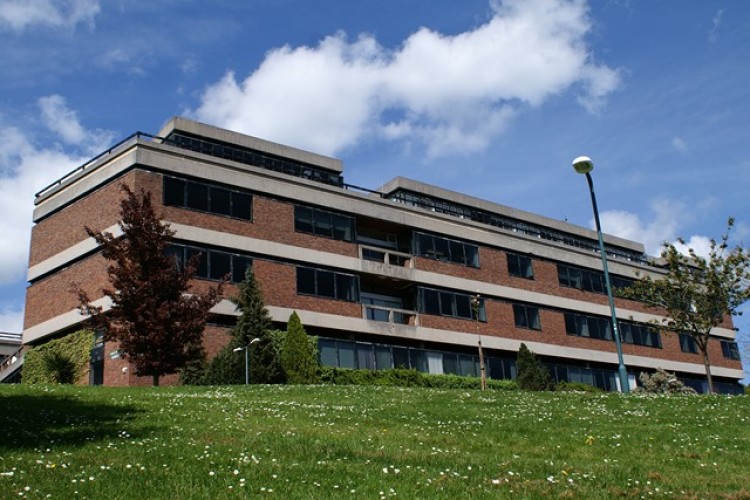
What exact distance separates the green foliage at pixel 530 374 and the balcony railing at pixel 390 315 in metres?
6.83

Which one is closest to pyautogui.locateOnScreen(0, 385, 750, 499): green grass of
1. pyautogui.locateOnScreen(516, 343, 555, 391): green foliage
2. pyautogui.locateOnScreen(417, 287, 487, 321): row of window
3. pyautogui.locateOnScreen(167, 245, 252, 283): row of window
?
pyautogui.locateOnScreen(167, 245, 252, 283): row of window

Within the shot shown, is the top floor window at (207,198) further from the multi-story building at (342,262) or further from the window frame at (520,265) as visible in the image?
the window frame at (520,265)

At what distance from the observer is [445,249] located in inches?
2008

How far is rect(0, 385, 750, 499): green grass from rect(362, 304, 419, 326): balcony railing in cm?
2142

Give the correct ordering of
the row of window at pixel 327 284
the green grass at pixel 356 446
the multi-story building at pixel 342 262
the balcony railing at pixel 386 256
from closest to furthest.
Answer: the green grass at pixel 356 446 → the multi-story building at pixel 342 262 → the row of window at pixel 327 284 → the balcony railing at pixel 386 256

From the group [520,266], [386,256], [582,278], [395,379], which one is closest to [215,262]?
[395,379]

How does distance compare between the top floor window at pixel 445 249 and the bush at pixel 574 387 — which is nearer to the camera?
the top floor window at pixel 445 249

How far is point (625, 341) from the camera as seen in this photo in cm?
5984

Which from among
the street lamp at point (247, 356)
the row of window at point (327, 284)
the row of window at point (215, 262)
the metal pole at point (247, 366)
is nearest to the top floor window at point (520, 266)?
the row of window at point (327, 284)

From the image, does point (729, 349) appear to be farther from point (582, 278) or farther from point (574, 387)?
point (574, 387)

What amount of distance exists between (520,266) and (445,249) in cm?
713

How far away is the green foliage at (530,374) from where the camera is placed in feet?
140

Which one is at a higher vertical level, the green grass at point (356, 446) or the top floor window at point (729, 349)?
the top floor window at point (729, 349)

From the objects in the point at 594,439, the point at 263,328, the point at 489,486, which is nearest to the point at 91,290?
the point at 263,328
